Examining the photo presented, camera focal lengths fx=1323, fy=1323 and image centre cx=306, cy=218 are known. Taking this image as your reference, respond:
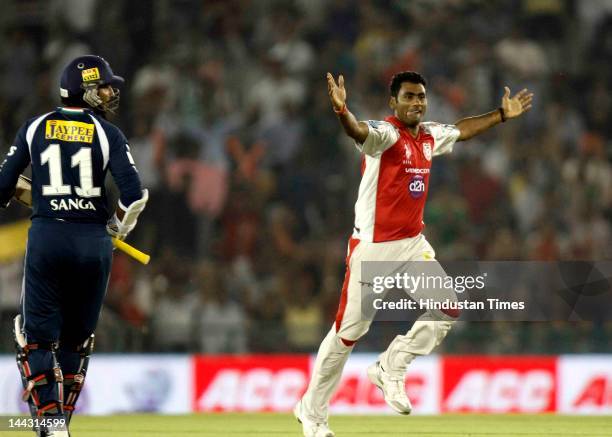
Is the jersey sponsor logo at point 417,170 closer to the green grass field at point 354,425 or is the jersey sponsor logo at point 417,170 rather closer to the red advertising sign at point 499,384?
the green grass field at point 354,425

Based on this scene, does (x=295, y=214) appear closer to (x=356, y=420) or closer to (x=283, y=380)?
(x=283, y=380)

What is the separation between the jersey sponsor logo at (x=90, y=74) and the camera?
24.9 feet

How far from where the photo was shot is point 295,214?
14.2 m

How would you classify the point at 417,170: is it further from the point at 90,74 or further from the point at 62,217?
the point at 62,217

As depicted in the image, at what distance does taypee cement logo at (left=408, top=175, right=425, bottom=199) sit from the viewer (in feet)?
27.2

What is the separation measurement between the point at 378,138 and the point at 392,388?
158 centimetres

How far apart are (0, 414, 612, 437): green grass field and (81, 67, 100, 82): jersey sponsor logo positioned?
2592mm

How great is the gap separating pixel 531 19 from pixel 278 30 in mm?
3057

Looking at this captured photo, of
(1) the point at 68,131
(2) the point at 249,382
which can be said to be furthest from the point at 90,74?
(2) the point at 249,382

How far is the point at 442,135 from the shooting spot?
862 cm

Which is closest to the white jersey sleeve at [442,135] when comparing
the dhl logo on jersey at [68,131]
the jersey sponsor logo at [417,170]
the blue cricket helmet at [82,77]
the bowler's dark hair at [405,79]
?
the jersey sponsor logo at [417,170]

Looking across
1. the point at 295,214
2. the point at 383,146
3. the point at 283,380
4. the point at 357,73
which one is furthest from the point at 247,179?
the point at 383,146

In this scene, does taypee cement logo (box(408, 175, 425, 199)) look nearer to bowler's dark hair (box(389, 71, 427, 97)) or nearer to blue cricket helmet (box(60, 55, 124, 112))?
bowler's dark hair (box(389, 71, 427, 97))

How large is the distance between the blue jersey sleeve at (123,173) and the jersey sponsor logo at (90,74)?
0.40 metres
